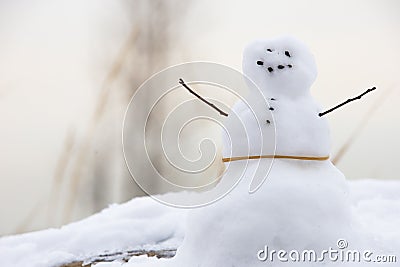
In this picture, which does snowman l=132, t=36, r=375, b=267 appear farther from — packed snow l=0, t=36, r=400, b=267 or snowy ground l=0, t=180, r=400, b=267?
snowy ground l=0, t=180, r=400, b=267

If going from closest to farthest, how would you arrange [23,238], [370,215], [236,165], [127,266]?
1. [236,165]
2. [127,266]
3. [370,215]
4. [23,238]

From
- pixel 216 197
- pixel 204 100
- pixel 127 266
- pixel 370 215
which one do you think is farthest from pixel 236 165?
pixel 370 215

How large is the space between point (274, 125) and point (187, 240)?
1.53ft

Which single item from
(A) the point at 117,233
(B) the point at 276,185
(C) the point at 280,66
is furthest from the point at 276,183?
(A) the point at 117,233

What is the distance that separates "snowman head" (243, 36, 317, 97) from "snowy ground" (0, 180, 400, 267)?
2.48 feet

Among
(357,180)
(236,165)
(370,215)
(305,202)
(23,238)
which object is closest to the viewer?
(305,202)

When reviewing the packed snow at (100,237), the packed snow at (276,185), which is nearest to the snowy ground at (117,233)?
the packed snow at (100,237)

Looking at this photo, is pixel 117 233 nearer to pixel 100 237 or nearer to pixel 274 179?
pixel 100 237

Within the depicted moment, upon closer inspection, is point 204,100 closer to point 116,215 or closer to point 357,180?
point 116,215

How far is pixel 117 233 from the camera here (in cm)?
256

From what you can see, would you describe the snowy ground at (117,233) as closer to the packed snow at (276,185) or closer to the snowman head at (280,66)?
the packed snow at (276,185)

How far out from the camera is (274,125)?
1.65 meters

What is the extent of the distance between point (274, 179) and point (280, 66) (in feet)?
1.20

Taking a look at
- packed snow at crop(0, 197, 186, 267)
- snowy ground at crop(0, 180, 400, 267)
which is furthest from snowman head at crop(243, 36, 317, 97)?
packed snow at crop(0, 197, 186, 267)
